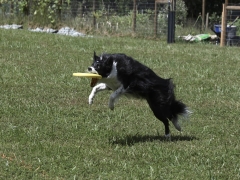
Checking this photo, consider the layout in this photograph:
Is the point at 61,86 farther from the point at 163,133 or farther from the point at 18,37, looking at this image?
the point at 18,37

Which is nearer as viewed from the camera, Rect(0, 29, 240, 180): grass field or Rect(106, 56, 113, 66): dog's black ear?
Rect(0, 29, 240, 180): grass field

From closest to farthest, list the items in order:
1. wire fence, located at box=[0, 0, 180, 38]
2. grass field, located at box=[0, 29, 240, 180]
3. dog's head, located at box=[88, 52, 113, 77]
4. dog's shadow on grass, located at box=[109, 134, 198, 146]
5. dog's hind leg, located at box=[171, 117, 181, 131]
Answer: grass field, located at box=[0, 29, 240, 180] → dog's head, located at box=[88, 52, 113, 77] → dog's shadow on grass, located at box=[109, 134, 198, 146] → dog's hind leg, located at box=[171, 117, 181, 131] → wire fence, located at box=[0, 0, 180, 38]

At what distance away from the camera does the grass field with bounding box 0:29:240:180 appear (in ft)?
20.0

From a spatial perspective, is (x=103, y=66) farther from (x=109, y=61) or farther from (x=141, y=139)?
(x=141, y=139)

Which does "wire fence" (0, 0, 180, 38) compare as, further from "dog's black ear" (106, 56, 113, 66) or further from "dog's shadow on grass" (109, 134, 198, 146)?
"dog's black ear" (106, 56, 113, 66)

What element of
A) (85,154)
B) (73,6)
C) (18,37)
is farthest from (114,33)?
(85,154)

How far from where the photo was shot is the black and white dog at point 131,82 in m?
7.07

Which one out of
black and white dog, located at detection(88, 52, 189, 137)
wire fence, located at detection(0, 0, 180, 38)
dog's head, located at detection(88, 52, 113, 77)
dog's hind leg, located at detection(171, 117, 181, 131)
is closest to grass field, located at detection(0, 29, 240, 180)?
dog's hind leg, located at detection(171, 117, 181, 131)

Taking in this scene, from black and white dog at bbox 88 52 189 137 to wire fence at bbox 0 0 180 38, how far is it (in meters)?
13.3

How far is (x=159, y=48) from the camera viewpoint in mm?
16250

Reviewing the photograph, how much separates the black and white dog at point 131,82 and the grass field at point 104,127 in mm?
458

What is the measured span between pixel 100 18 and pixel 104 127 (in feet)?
46.4

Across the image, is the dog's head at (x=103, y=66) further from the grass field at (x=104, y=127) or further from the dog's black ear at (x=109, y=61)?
the grass field at (x=104, y=127)

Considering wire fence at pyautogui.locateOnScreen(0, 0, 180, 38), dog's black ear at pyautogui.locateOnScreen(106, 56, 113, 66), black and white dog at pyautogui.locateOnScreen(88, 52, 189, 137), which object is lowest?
wire fence at pyautogui.locateOnScreen(0, 0, 180, 38)
